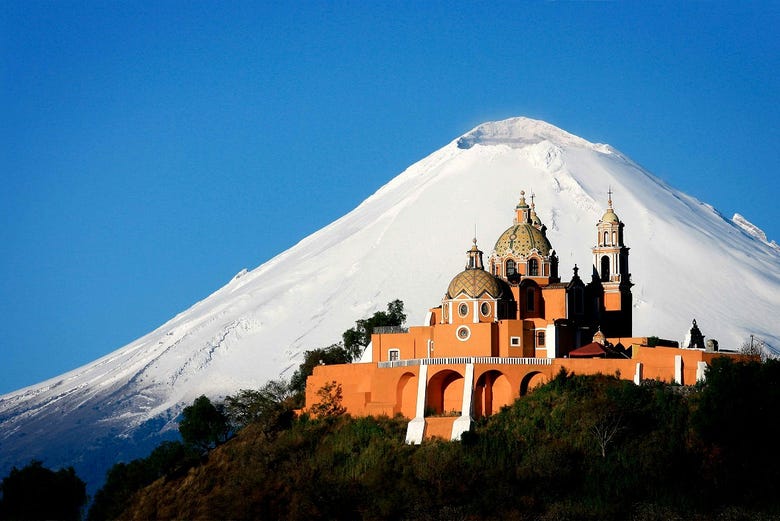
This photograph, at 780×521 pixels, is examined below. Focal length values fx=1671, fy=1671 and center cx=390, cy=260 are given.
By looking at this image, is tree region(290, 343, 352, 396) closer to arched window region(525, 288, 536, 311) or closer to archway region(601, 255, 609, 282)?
arched window region(525, 288, 536, 311)

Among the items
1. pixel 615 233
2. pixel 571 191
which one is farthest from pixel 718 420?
pixel 571 191

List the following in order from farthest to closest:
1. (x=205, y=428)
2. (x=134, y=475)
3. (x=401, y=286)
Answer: (x=401, y=286) → (x=205, y=428) → (x=134, y=475)

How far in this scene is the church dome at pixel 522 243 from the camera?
69500 mm

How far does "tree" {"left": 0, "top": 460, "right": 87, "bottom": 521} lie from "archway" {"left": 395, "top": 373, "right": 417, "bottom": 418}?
20.2m

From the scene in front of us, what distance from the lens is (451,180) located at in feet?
462

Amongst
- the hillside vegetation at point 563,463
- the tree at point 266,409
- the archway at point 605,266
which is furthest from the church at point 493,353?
the archway at point 605,266

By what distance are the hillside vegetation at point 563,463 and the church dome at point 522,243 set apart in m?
8.99

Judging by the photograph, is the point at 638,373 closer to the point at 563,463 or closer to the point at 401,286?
the point at 563,463

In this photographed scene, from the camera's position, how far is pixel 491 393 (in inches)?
2489

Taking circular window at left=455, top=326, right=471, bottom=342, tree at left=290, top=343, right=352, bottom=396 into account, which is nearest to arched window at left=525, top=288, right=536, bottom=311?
circular window at left=455, top=326, right=471, bottom=342

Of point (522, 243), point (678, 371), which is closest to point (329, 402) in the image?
point (522, 243)

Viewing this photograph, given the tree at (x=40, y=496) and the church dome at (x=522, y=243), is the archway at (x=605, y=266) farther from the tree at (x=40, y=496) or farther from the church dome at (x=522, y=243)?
the tree at (x=40, y=496)

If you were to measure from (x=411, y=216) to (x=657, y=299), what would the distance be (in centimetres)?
2769

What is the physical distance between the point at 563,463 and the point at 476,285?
9.24 meters
